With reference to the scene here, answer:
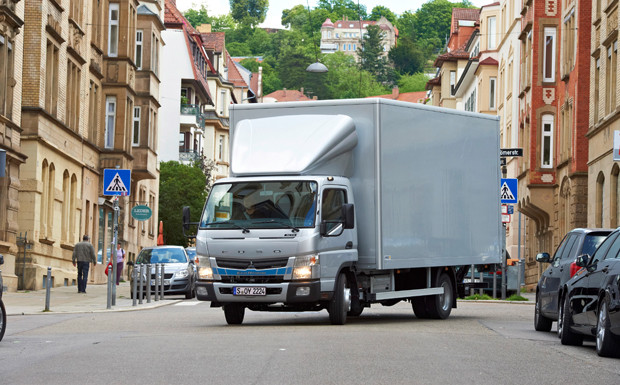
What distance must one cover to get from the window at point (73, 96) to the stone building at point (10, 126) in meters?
6.92

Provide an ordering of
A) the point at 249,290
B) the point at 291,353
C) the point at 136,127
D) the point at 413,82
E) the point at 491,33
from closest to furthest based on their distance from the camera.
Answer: the point at 291,353, the point at 249,290, the point at 136,127, the point at 491,33, the point at 413,82

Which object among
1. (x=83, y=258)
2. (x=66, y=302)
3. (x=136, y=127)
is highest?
(x=136, y=127)

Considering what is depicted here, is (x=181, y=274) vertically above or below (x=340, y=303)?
above

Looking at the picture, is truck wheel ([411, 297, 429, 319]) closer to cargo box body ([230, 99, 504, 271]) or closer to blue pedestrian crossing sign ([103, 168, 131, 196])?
cargo box body ([230, 99, 504, 271])

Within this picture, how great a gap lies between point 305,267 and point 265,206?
3.60ft

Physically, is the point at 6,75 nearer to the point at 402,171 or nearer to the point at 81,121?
the point at 81,121

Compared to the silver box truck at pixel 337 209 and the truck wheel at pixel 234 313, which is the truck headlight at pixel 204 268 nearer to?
the silver box truck at pixel 337 209

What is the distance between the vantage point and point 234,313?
19047 millimetres

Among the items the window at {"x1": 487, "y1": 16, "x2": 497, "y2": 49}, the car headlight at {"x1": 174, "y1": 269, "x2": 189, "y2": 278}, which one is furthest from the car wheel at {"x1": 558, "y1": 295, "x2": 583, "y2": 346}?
the window at {"x1": 487, "y1": 16, "x2": 497, "y2": 49}

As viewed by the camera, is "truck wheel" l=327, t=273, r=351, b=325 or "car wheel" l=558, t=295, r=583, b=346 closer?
"car wheel" l=558, t=295, r=583, b=346

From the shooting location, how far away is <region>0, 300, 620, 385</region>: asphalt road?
10.9 m

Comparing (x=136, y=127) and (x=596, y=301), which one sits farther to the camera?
(x=136, y=127)

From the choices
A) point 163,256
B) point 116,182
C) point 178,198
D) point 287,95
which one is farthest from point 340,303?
point 287,95

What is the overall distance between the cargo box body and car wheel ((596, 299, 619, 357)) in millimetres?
5275
